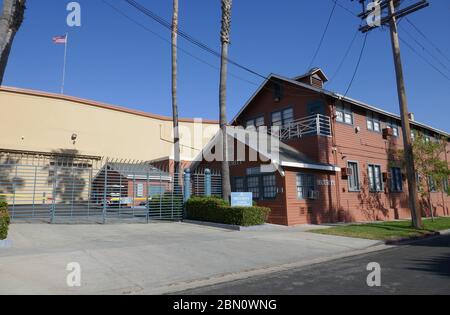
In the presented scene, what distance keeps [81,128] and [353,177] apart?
26.0 meters

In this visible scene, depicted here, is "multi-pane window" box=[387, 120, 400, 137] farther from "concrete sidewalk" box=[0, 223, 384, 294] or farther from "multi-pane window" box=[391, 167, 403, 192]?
"concrete sidewalk" box=[0, 223, 384, 294]

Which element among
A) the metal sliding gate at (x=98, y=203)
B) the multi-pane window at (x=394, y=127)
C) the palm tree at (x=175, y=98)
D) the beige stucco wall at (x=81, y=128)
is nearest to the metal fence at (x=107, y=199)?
the metal sliding gate at (x=98, y=203)

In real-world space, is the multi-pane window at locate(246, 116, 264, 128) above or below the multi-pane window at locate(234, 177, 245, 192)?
above

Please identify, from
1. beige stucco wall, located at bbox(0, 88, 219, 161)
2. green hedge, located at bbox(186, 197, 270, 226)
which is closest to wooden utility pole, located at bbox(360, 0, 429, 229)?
green hedge, located at bbox(186, 197, 270, 226)

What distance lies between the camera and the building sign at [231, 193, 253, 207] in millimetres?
16938

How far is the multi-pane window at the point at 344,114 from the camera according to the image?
878 inches

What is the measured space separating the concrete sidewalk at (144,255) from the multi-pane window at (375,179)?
10.9 metres

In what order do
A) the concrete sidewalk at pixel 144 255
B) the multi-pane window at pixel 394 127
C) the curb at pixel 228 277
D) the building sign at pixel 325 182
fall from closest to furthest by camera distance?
the curb at pixel 228 277
the concrete sidewalk at pixel 144 255
the building sign at pixel 325 182
the multi-pane window at pixel 394 127

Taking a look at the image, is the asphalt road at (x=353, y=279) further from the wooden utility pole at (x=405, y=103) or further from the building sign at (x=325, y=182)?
the building sign at (x=325, y=182)

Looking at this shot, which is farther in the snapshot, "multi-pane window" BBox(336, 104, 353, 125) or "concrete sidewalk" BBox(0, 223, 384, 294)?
"multi-pane window" BBox(336, 104, 353, 125)

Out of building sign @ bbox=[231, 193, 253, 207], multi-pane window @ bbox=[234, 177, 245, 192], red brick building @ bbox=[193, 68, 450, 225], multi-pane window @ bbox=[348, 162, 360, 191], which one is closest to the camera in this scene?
building sign @ bbox=[231, 193, 253, 207]

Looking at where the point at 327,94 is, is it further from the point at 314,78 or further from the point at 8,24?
the point at 8,24

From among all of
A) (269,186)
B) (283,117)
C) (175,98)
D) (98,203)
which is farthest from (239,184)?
(98,203)

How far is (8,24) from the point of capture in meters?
10.1
